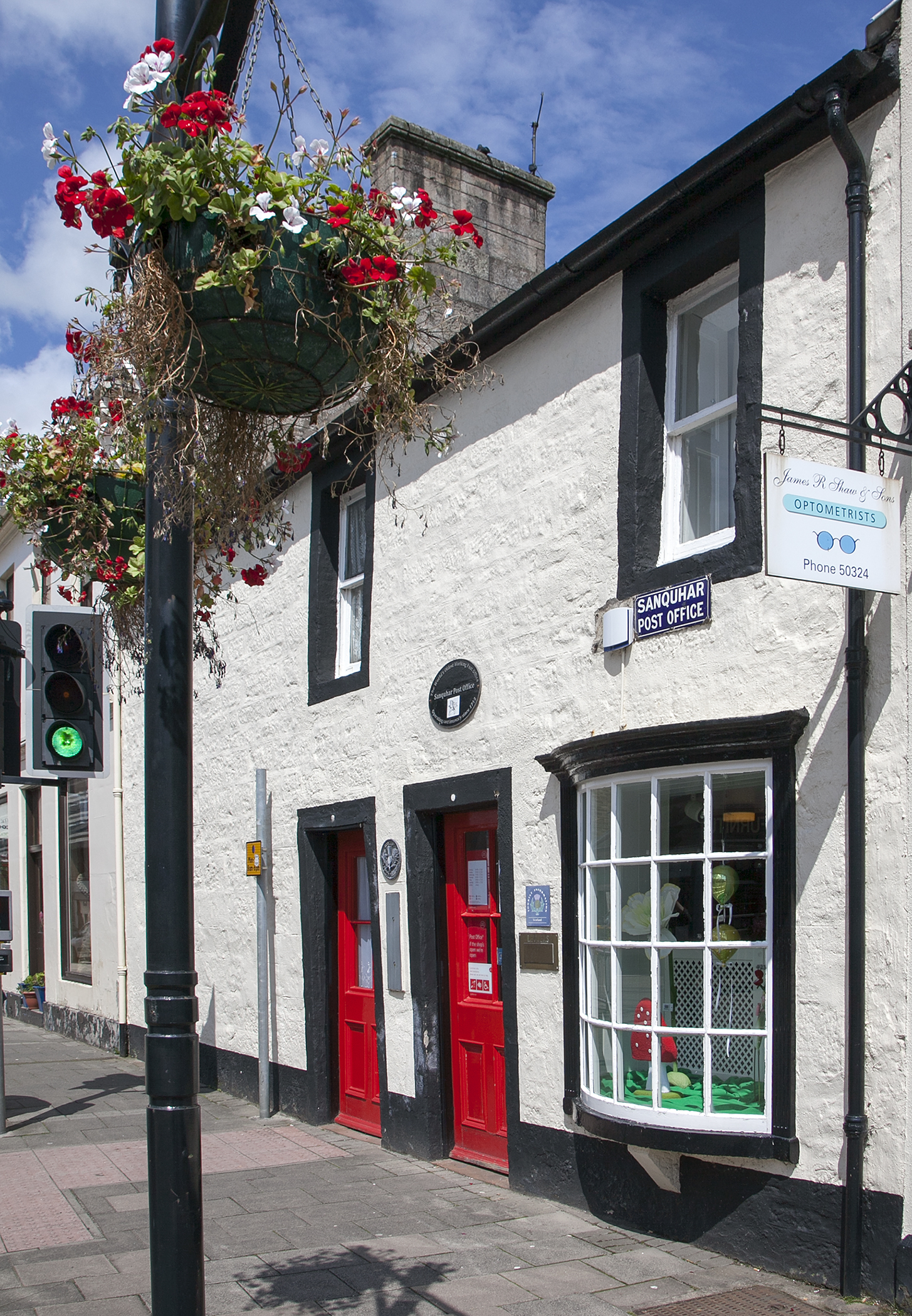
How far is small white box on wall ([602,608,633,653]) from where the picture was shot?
A: 21.3 ft

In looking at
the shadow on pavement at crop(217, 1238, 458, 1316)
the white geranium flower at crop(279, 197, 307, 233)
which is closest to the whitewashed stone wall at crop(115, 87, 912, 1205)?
the shadow on pavement at crop(217, 1238, 458, 1316)

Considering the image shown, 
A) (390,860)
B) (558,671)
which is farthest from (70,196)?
(390,860)

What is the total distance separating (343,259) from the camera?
3.25 meters

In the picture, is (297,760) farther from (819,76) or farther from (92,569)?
(819,76)

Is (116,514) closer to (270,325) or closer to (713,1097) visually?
(270,325)

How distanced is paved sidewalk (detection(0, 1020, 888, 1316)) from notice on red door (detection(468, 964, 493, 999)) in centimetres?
109

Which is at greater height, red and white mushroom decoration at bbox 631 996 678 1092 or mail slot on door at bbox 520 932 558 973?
mail slot on door at bbox 520 932 558 973

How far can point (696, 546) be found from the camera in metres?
6.40

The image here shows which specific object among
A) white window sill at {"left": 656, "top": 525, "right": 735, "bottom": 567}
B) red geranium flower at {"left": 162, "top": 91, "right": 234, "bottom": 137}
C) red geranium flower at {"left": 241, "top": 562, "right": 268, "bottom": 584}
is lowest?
red geranium flower at {"left": 241, "top": 562, "right": 268, "bottom": 584}

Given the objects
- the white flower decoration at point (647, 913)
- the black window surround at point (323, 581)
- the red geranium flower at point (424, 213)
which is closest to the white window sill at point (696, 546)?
the white flower decoration at point (647, 913)

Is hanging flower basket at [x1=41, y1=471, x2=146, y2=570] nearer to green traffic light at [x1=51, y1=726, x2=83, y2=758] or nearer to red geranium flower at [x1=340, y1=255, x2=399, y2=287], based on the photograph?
green traffic light at [x1=51, y1=726, x2=83, y2=758]

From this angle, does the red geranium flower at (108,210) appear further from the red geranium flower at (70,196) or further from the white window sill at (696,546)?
the white window sill at (696,546)

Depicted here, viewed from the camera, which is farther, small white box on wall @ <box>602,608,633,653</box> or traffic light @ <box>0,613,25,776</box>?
small white box on wall @ <box>602,608,633,653</box>

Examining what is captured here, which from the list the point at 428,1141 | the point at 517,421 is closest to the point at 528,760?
the point at 517,421
